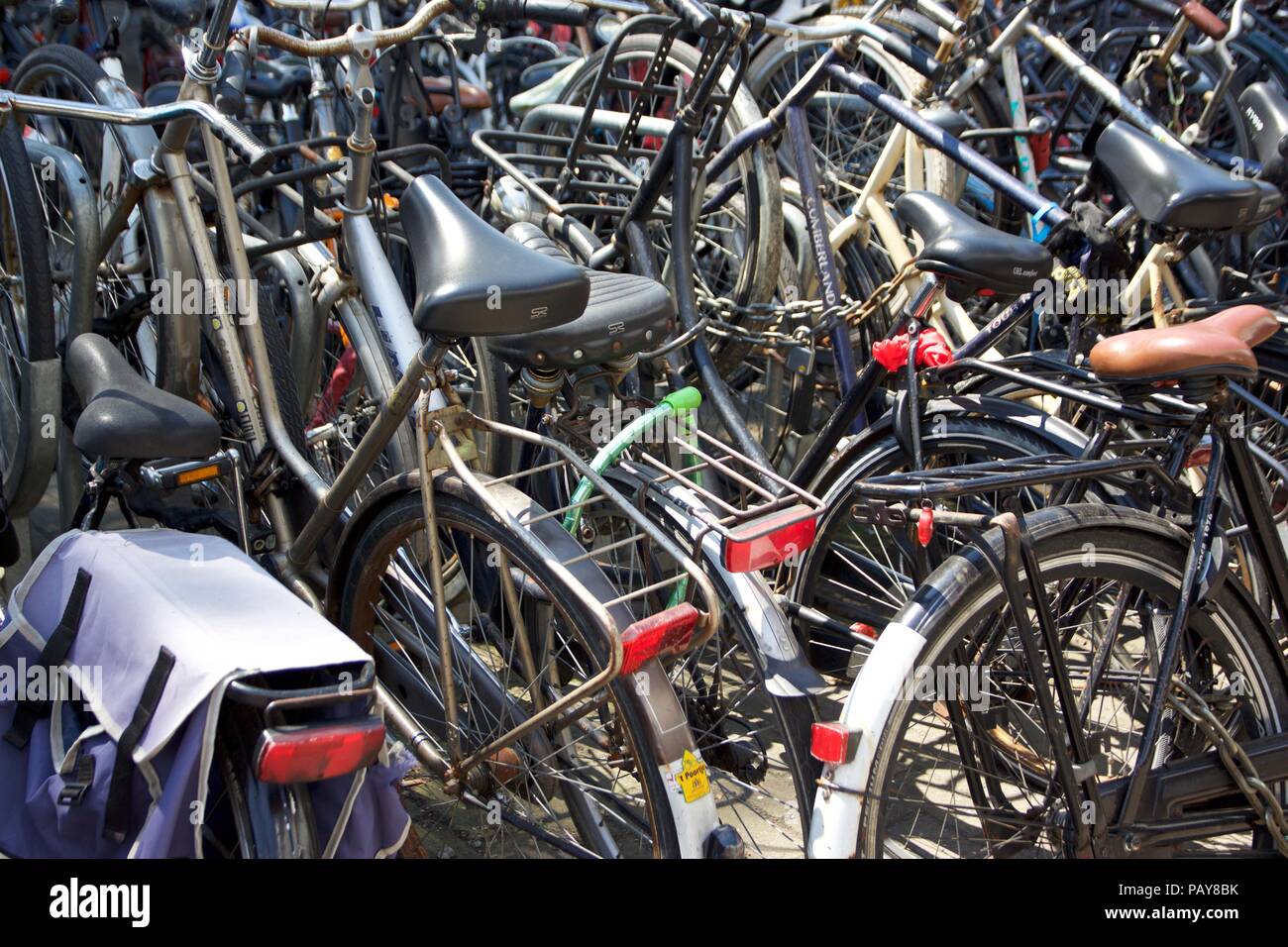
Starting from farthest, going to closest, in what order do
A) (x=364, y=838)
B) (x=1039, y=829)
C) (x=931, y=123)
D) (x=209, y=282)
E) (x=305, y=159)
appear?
(x=305, y=159)
(x=931, y=123)
(x=209, y=282)
(x=1039, y=829)
(x=364, y=838)

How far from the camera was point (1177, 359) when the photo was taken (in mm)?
2105

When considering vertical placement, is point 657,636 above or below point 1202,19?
below

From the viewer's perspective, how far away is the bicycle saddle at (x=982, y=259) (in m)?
2.51

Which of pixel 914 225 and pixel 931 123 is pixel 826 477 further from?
pixel 931 123

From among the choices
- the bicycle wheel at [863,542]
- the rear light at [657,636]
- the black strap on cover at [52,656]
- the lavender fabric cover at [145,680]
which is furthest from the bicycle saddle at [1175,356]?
the black strap on cover at [52,656]

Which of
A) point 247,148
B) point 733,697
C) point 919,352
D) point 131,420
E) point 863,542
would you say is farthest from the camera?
point 863,542

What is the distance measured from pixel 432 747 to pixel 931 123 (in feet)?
6.86

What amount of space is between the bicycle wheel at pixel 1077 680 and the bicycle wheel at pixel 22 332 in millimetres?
2343

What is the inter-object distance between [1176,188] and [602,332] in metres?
1.30

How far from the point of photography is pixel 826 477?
9.78 feet

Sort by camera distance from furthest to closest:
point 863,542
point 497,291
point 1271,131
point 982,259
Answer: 1. point 1271,131
2. point 863,542
3. point 982,259
4. point 497,291

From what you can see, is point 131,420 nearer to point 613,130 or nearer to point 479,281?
point 479,281

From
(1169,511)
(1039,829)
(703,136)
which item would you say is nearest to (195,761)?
(1039,829)

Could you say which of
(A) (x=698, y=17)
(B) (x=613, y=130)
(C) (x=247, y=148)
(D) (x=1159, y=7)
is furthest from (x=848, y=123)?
(C) (x=247, y=148)
